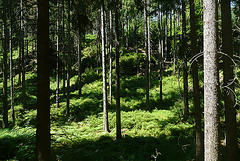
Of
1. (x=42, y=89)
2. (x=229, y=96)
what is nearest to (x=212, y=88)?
(x=229, y=96)

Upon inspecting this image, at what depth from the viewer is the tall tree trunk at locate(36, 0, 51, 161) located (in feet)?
12.2

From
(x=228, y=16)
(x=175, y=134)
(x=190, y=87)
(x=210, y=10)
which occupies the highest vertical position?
(x=228, y=16)

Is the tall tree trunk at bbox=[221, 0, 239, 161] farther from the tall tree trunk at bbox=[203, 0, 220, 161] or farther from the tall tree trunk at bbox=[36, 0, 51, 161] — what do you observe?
the tall tree trunk at bbox=[36, 0, 51, 161]

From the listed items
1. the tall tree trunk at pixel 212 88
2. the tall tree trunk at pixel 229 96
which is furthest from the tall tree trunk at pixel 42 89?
the tall tree trunk at pixel 229 96

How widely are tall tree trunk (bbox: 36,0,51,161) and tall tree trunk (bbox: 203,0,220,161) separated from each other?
3600 millimetres

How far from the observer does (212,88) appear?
351 centimetres

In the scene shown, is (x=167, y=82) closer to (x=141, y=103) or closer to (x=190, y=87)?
(x=190, y=87)

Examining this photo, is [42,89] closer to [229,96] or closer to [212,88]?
[212,88]

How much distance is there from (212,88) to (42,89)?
3.78 m

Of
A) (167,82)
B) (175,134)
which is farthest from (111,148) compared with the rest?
(167,82)

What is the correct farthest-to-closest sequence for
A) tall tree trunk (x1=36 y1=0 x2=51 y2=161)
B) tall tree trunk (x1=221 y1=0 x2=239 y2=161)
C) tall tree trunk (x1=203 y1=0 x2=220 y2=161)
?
tall tree trunk (x1=221 y1=0 x2=239 y2=161)
tall tree trunk (x1=36 y1=0 x2=51 y2=161)
tall tree trunk (x1=203 y1=0 x2=220 y2=161)

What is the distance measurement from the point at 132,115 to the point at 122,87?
707cm

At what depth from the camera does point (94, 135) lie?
10.8 m

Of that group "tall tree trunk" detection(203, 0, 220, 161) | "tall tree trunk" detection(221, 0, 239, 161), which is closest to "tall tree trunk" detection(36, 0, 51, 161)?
"tall tree trunk" detection(203, 0, 220, 161)
